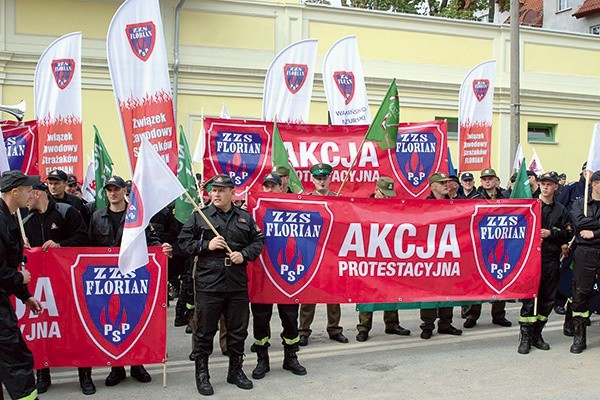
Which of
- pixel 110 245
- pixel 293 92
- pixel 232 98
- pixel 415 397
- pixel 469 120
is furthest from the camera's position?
pixel 232 98

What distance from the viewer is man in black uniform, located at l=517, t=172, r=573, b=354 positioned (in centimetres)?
793

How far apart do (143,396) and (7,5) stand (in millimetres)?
12697

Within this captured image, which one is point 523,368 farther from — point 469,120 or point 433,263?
point 469,120

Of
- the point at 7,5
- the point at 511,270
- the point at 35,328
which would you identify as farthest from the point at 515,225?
the point at 7,5

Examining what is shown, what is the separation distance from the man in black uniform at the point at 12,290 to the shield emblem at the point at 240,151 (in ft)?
11.8

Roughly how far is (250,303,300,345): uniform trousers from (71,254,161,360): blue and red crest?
3.42 feet

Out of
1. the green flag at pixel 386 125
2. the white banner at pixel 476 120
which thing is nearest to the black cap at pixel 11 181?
the green flag at pixel 386 125

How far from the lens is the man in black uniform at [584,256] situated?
301 inches

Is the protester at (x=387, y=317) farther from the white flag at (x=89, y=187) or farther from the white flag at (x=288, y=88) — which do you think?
the white flag at (x=89, y=187)

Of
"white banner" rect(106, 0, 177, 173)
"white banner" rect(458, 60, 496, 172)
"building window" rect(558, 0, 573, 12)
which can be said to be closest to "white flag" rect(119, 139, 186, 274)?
"white banner" rect(106, 0, 177, 173)

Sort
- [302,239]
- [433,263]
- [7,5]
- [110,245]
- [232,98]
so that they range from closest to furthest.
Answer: [110,245] < [302,239] < [433,263] < [7,5] < [232,98]

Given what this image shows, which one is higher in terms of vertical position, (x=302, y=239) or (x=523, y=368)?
(x=302, y=239)

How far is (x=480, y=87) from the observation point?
1293cm

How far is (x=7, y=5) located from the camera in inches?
631
